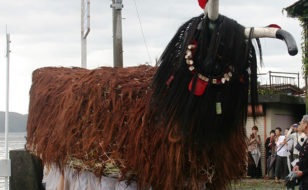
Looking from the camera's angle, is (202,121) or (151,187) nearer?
(202,121)

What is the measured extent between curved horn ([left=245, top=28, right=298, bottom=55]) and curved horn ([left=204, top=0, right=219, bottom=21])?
0.29m

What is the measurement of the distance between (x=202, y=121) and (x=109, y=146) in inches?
35.3

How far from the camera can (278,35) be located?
3.08 m

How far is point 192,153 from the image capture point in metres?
3.29

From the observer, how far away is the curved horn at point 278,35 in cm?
291

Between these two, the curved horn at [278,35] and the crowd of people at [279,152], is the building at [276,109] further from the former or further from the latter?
the curved horn at [278,35]

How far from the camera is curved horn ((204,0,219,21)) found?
9.96ft

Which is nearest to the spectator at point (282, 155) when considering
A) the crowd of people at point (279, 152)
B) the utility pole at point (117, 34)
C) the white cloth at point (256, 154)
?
the crowd of people at point (279, 152)

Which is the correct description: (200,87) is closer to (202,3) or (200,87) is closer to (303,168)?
(202,3)

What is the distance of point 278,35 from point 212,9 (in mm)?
502

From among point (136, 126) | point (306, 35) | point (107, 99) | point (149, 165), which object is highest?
point (306, 35)

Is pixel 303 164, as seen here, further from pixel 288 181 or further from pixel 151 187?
pixel 151 187

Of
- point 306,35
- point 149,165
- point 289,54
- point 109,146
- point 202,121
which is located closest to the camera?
point 289,54

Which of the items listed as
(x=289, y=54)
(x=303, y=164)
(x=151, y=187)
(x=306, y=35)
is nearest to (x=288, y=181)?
(x=303, y=164)
